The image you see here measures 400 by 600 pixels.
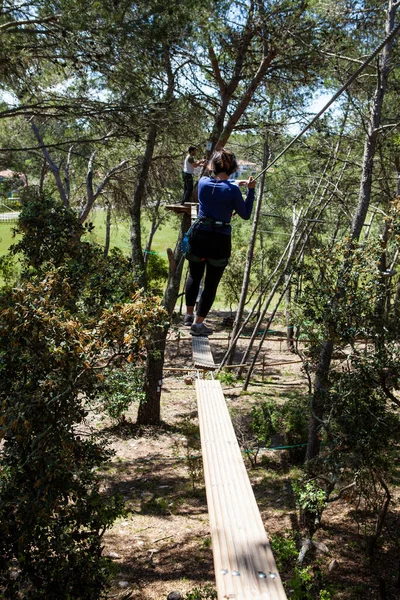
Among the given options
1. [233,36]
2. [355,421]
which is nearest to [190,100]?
[233,36]

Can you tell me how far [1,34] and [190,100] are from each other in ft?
11.7

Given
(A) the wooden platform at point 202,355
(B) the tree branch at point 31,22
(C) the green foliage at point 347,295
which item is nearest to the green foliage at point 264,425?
(C) the green foliage at point 347,295

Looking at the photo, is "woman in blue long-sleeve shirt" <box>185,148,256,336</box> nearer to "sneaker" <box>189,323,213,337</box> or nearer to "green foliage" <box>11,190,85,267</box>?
"sneaker" <box>189,323,213,337</box>

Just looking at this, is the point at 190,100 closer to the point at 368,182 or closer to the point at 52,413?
the point at 368,182

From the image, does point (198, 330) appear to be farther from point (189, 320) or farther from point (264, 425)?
point (264, 425)

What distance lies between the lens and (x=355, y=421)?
5.65 metres

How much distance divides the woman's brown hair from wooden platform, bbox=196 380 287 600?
6.45 feet

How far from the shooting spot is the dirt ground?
6.39 meters

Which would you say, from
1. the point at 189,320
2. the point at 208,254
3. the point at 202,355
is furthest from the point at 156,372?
the point at 208,254

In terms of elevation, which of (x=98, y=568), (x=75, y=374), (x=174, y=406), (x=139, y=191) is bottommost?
(x=174, y=406)

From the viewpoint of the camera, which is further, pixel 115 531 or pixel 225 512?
pixel 115 531

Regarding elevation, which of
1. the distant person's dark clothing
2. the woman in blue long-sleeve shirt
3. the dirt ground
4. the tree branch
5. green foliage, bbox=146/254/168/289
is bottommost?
the dirt ground

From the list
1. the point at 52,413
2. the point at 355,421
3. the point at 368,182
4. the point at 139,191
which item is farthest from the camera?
the point at 139,191

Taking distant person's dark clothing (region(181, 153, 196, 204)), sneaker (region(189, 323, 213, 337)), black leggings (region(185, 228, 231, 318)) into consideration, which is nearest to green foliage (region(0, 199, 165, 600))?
black leggings (region(185, 228, 231, 318))
